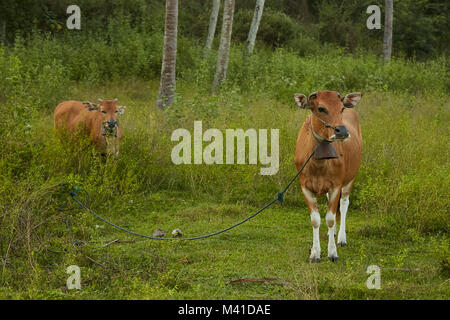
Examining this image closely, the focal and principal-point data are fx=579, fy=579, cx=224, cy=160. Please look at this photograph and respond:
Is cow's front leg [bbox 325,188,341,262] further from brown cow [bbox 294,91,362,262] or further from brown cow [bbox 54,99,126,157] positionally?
brown cow [bbox 54,99,126,157]

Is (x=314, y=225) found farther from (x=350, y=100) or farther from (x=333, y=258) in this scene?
(x=350, y=100)

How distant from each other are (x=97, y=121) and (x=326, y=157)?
5.20 meters

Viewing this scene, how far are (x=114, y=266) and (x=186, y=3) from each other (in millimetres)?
28977

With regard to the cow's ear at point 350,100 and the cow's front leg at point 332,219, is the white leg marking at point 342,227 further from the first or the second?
the cow's ear at point 350,100

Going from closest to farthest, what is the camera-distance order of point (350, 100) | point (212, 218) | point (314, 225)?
point (350, 100) < point (314, 225) < point (212, 218)

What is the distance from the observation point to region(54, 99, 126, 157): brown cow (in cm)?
994

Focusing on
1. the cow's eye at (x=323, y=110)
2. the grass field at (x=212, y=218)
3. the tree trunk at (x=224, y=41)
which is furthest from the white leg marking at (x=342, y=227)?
the tree trunk at (x=224, y=41)

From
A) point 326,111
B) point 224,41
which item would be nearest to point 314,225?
point 326,111

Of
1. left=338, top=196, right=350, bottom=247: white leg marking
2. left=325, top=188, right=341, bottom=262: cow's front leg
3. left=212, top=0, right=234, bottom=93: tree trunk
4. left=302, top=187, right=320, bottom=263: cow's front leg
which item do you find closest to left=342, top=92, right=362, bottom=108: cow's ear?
left=325, top=188, right=341, bottom=262: cow's front leg

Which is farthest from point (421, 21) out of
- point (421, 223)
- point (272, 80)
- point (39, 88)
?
point (421, 223)

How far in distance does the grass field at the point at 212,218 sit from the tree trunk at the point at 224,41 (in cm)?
506

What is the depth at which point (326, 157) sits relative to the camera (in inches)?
270

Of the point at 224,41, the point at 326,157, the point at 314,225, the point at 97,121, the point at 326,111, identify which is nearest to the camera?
the point at 326,111
